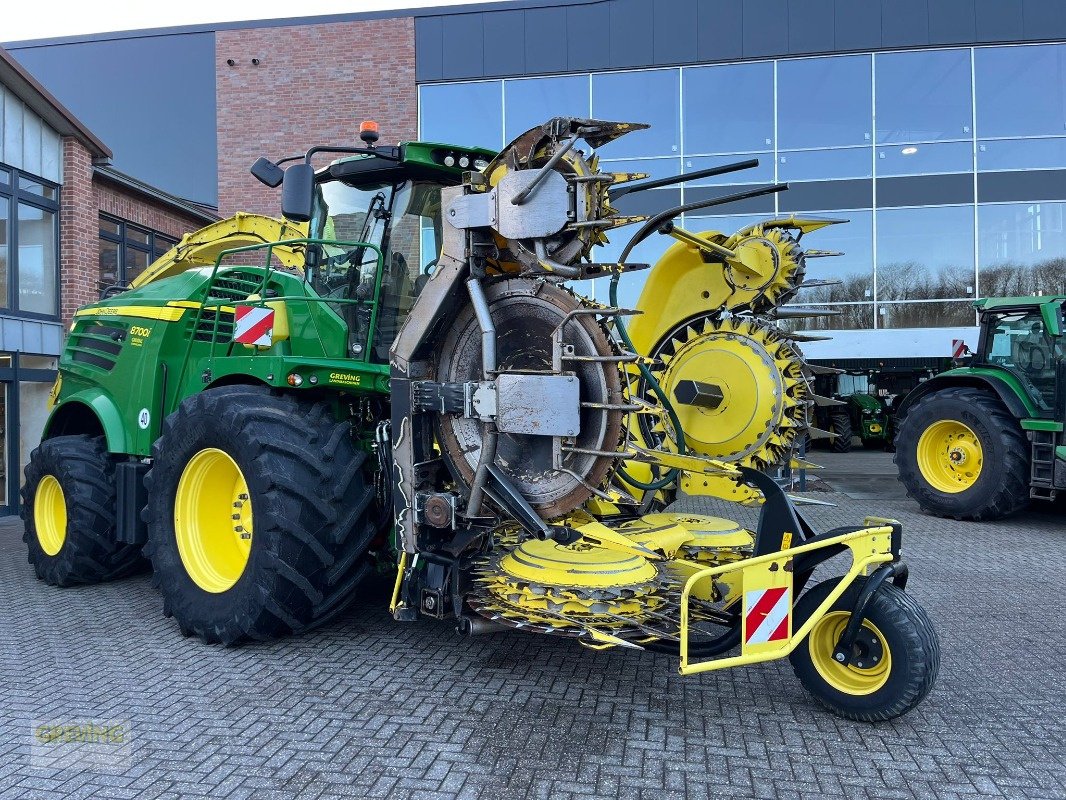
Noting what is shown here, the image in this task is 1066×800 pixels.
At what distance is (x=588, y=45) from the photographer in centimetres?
1617

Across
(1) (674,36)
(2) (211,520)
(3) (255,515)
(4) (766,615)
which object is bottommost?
(4) (766,615)

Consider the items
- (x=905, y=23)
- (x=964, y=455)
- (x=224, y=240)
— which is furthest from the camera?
(x=905, y=23)

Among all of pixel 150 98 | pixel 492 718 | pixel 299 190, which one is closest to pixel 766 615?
pixel 492 718

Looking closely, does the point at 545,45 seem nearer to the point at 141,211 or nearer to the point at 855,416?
the point at 141,211

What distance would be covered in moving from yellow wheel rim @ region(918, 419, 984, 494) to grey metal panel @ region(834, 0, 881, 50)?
9.43 m

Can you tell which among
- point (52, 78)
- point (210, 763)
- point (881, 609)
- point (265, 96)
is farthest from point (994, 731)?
point (52, 78)

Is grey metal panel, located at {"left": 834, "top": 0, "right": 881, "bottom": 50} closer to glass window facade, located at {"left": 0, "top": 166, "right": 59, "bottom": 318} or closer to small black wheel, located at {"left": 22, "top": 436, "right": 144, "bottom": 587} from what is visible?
glass window facade, located at {"left": 0, "top": 166, "right": 59, "bottom": 318}

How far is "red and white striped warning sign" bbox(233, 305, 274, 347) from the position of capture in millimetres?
4980

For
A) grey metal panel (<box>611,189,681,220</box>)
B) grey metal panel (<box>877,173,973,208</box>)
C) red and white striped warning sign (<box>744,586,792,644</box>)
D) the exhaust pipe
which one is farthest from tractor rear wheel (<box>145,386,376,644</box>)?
grey metal panel (<box>877,173,973,208</box>)

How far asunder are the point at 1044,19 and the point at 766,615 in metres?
16.7

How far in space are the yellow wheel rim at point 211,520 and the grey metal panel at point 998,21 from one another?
16358 millimetres

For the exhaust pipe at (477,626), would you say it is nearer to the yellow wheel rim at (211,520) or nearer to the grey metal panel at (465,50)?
the yellow wheel rim at (211,520)

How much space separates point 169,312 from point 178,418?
1350 millimetres

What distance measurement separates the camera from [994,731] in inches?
143
